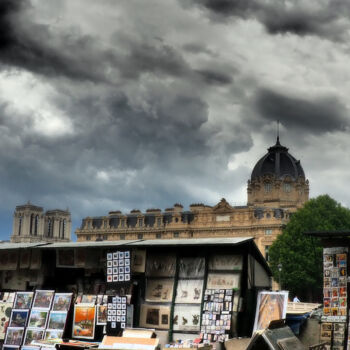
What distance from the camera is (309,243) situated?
6128cm

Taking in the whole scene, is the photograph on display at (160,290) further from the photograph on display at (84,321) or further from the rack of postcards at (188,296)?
the photograph on display at (84,321)

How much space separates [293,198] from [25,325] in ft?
296

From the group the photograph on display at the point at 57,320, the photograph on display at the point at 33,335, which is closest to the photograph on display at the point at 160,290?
the photograph on display at the point at 57,320

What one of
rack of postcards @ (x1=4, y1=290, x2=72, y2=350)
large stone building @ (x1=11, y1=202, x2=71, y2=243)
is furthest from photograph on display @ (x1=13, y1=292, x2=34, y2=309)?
large stone building @ (x1=11, y1=202, x2=71, y2=243)

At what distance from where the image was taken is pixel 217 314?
15812mm

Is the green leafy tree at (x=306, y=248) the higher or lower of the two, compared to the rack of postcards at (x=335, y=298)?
higher

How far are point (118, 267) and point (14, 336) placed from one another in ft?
11.4

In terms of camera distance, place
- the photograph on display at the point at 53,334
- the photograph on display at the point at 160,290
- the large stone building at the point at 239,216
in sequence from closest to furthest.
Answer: the photograph on display at the point at 160,290 < the photograph on display at the point at 53,334 < the large stone building at the point at 239,216

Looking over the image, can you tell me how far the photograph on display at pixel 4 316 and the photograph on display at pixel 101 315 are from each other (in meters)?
2.82

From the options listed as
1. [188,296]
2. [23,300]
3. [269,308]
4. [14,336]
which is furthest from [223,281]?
[14,336]

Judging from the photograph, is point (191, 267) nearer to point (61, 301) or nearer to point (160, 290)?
point (160, 290)

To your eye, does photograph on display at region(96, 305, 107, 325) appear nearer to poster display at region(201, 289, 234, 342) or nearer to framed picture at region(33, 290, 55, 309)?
framed picture at region(33, 290, 55, 309)

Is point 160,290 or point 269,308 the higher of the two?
point 160,290

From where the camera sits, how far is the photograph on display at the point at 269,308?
15.5 meters
